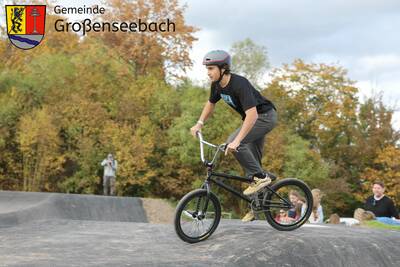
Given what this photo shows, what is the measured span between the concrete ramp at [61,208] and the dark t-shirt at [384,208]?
9.01 metres

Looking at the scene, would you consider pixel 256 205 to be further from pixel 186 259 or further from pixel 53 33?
pixel 53 33

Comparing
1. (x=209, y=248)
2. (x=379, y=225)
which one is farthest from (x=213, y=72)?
(x=379, y=225)

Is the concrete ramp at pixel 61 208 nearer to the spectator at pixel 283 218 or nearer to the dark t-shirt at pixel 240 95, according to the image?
the spectator at pixel 283 218

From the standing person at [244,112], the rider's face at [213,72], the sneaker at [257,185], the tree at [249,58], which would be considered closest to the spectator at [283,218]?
the standing person at [244,112]

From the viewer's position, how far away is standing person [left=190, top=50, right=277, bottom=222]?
6.29 m

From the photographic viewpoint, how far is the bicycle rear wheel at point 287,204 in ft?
23.0

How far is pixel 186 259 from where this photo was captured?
5602mm

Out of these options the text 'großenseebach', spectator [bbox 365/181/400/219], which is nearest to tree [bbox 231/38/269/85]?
the text 'großenseebach'

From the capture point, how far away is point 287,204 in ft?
23.4

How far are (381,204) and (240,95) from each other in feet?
16.7

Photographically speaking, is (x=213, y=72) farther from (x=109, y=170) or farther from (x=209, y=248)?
(x=109, y=170)

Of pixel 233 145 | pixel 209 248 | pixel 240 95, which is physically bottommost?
pixel 209 248

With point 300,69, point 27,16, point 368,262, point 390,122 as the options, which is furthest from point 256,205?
point 300,69

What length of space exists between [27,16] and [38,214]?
10.3m
